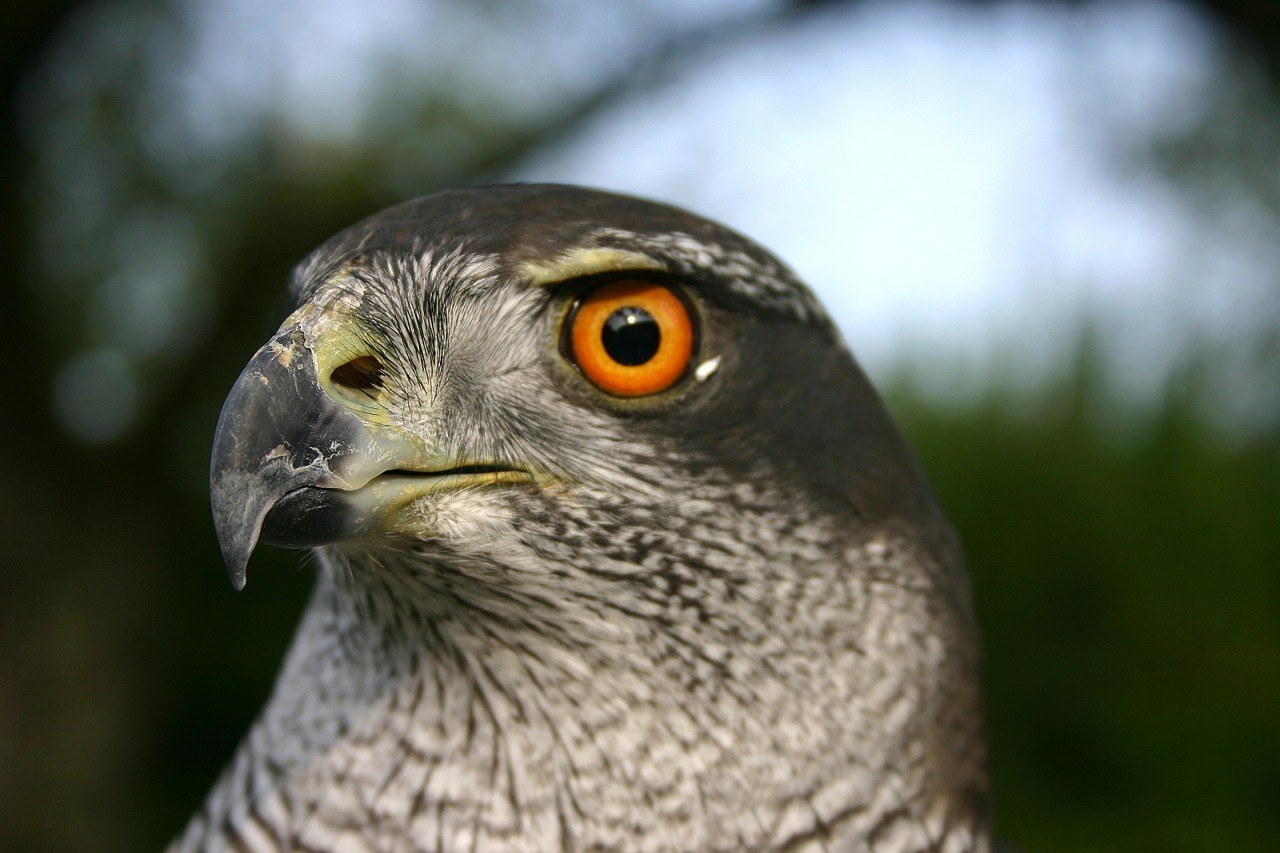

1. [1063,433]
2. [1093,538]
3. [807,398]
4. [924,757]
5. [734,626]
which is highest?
[1063,433]

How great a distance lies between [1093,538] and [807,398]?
5.01m

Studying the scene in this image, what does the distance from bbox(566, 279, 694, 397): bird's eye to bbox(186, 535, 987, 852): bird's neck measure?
37 centimetres

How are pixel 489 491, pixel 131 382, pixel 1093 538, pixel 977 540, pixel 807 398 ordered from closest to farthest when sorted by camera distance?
pixel 489 491, pixel 807 398, pixel 1093 538, pixel 977 540, pixel 131 382

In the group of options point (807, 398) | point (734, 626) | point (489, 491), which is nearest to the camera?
point (489, 491)

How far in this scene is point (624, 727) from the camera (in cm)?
162

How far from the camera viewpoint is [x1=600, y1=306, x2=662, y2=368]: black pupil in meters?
1.58

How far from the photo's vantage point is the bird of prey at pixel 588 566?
1.53 metres

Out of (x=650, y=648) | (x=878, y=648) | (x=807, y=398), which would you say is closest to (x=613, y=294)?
(x=807, y=398)

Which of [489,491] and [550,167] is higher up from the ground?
[550,167]

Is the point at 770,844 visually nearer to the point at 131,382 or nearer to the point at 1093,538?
the point at 1093,538

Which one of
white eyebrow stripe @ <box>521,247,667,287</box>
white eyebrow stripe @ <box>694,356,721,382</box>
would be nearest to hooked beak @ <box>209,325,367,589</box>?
white eyebrow stripe @ <box>521,247,667,287</box>

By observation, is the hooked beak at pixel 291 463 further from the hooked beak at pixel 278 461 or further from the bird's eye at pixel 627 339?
the bird's eye at pixel 627 339

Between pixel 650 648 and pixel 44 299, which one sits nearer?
pixel 650 648

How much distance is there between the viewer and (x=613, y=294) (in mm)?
1606
